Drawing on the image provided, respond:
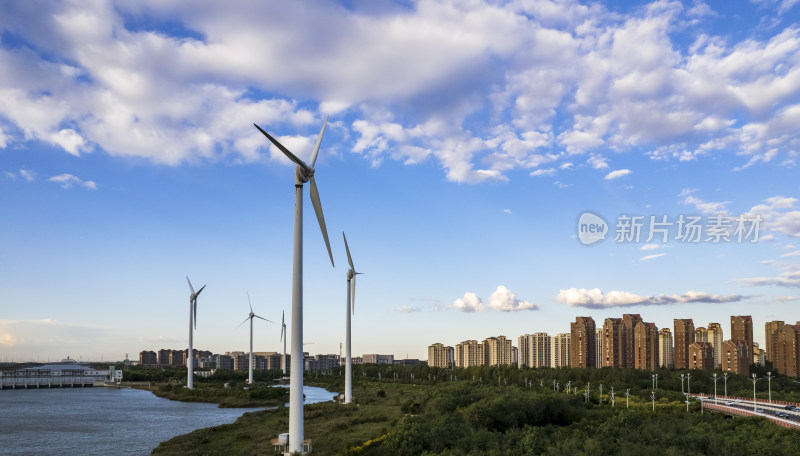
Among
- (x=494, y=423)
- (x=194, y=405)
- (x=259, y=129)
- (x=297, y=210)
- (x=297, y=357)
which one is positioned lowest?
(x=194, y=405)

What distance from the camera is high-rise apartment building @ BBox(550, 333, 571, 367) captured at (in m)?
189

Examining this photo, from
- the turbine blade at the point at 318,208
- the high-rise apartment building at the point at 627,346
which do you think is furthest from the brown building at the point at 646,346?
the turbine blade at the point at 318,208

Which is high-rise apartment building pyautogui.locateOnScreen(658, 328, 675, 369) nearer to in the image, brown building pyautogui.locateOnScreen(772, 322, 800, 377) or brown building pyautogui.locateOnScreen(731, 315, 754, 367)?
brown building pyautogui.locateOnScreen(731, 315, 754, 367)

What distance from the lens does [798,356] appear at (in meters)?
144

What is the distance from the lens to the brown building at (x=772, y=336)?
499ft

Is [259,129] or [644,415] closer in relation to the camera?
[259,129]

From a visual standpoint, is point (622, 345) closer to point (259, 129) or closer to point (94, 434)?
point (94, 434)

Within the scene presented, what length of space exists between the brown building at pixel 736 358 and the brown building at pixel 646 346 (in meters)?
16.0

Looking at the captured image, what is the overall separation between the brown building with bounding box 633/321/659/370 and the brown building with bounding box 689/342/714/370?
8.80 meters

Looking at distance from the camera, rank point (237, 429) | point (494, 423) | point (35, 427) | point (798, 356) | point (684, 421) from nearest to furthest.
Result: 1. point (684, 421)
2. point (494, 423)
3. point (237, 429)
4. point (35, 427)
5. point (798, 356)

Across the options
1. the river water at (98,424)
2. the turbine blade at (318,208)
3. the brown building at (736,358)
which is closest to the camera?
the turbine blade at (318,208)

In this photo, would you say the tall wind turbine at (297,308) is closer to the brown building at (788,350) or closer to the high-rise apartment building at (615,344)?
the high-rise apartment building at (615,344)

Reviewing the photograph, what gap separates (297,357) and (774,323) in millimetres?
159371

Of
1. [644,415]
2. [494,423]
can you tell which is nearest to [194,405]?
[494,423]
